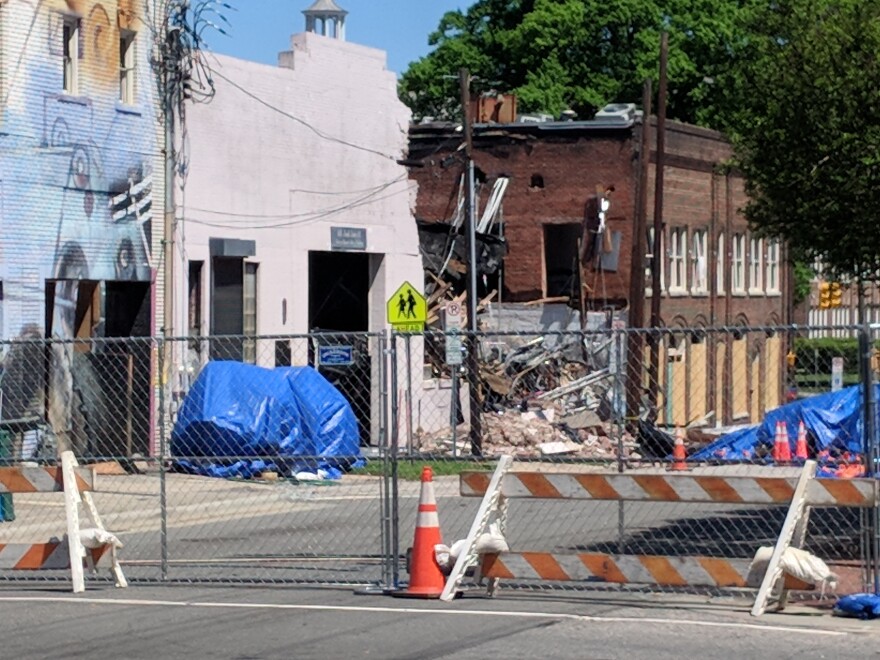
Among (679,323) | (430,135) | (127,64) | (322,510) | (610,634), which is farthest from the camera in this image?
(679,323)

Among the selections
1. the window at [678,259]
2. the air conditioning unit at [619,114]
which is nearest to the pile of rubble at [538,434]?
the air conditioning unit at [619,114]

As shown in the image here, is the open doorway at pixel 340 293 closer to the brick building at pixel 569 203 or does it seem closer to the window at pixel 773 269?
the brick building at pixel 569 203

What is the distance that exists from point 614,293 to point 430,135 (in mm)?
6275

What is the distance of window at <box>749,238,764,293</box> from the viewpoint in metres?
51.2

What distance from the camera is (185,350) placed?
28.1 meters

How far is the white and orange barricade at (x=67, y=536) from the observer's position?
1284 cm

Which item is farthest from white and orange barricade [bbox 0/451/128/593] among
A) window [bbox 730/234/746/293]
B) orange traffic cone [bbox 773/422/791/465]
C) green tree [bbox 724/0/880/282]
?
window [bbox 730/234/746/293]

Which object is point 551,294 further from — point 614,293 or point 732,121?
point 732,121

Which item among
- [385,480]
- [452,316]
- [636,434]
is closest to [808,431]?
[385,480]

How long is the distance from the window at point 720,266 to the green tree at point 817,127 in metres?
30.5

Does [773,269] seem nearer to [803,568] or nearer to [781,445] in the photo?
[781,445]

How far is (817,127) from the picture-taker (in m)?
16.8

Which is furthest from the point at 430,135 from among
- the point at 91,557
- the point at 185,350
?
the point at 91,557

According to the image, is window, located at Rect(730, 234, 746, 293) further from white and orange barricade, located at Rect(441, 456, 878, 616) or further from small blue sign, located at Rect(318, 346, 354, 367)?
white and orange barricade, located at Rect(441, 456, 878, 616)
